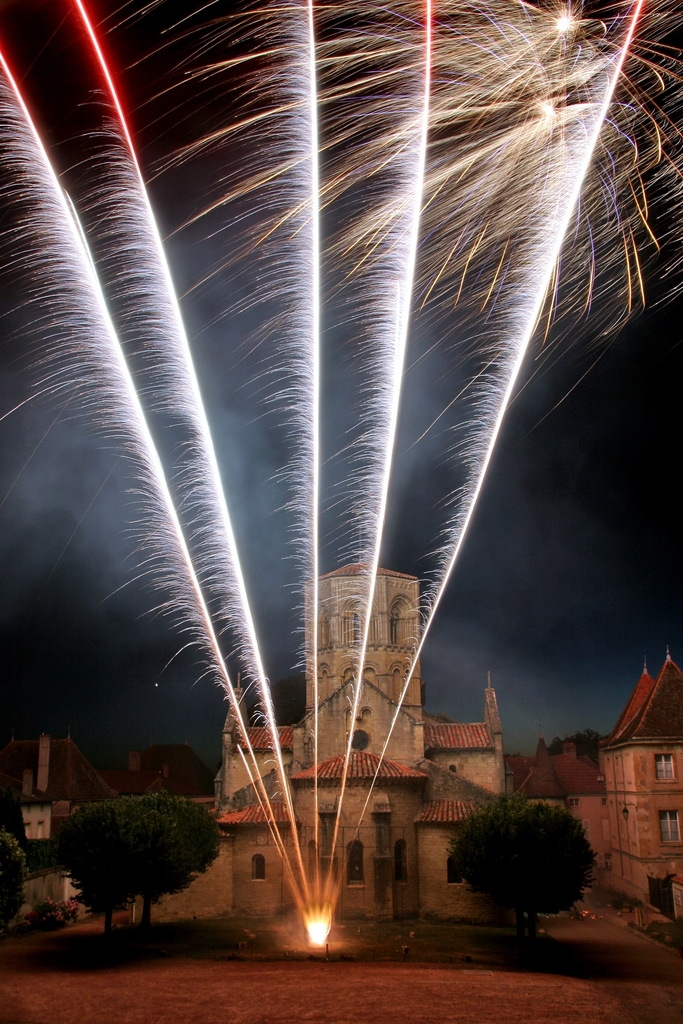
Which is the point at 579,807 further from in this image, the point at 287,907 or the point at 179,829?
the point at 179,829

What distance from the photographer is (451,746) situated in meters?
44.2

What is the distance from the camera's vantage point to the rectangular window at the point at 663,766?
36.9m

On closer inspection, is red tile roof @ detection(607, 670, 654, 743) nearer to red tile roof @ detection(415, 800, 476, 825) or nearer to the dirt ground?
red tile roof @ detection(415, 800, 476, 825)

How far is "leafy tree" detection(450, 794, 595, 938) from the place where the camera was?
28.3m

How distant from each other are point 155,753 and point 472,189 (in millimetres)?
65118

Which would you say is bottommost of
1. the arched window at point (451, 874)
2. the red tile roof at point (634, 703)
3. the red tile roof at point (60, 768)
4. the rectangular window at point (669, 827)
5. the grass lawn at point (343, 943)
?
the grass lawn at point (343, 943)

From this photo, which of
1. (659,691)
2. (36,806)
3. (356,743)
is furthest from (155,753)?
(659,691)

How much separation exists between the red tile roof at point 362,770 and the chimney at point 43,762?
20.6 metres

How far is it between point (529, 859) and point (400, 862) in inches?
324

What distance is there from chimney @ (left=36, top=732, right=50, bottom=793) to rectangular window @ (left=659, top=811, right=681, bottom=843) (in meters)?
35.1

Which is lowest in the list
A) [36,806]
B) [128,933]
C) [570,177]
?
[128,933]

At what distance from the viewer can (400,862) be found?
35.1 metres

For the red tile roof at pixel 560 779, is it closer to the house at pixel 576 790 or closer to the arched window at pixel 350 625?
the house at pixel 576 790

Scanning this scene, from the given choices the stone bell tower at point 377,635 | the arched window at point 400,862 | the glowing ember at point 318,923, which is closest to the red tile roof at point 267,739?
the stone bell tower at point 377,635
